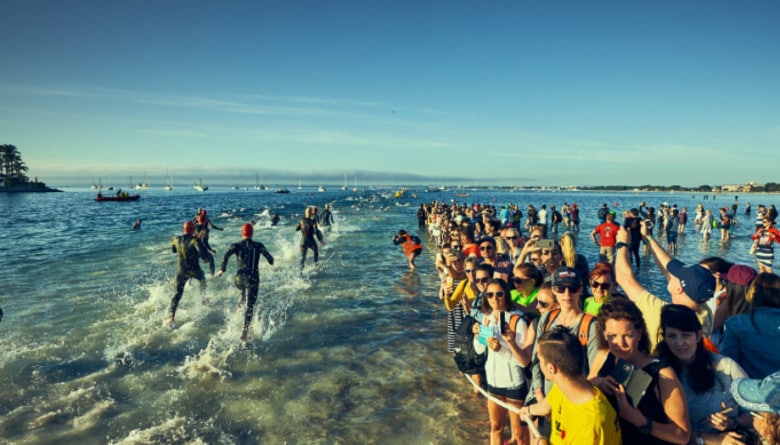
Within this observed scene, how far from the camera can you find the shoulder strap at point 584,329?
10.5 ft

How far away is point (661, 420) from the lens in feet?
8.01

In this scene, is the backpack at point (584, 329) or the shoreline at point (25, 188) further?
the shoreline at point (25, 188)

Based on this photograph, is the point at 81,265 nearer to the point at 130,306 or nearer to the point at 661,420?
the point at 130,306

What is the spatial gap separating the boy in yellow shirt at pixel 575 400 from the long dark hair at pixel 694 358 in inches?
25.6

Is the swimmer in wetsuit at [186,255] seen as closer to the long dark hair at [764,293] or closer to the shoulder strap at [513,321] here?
the shoulder strap at [513,321]

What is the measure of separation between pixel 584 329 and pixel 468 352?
3.95 ft

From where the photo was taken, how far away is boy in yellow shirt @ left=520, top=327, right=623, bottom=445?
2307 mm

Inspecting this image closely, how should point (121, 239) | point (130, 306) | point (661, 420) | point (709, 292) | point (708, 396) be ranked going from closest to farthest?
point (661, 420) → point (708, 396) → point (709, 292) → point (130, 306) → point (121, 239)

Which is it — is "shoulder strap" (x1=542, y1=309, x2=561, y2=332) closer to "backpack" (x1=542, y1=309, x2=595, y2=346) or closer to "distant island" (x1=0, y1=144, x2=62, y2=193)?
"backpack" (x1=542, y1=309, x2=595, y2=346)

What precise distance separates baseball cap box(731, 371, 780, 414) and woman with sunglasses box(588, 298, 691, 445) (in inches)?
12.7

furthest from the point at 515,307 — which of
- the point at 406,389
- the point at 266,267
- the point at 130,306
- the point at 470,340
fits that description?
the point at 266,267

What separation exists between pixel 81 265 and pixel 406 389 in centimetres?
1664

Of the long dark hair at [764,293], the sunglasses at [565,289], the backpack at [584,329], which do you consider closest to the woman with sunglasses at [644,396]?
the backpack at [584,329]

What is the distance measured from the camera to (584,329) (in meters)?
3.25
